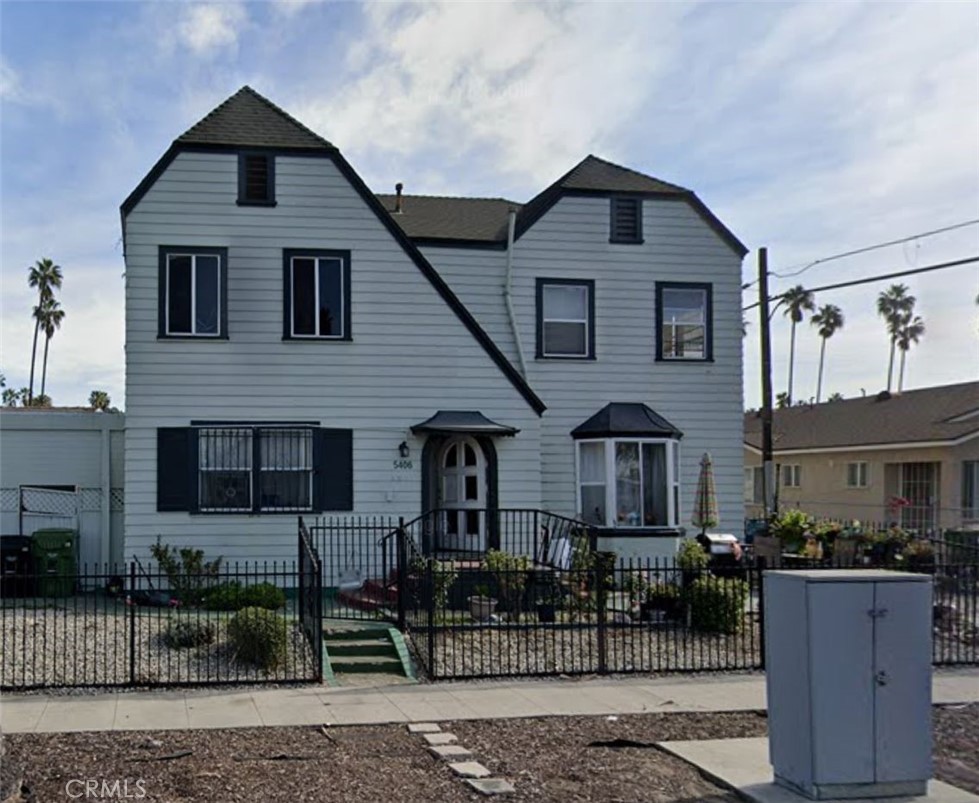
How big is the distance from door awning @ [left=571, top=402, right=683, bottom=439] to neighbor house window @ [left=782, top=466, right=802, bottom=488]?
2056 cm

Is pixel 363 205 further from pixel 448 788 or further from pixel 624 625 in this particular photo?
pixel 448 788

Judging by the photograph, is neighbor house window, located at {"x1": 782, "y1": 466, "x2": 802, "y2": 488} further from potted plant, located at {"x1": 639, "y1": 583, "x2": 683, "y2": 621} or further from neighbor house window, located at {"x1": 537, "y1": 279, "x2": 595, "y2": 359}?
potted plant, located at {"x1": 639, "y1": 583, "x2": 683, "y2": 621}

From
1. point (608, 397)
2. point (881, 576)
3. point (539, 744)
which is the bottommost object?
point (539, 744)

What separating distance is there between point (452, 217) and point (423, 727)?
1472 cm

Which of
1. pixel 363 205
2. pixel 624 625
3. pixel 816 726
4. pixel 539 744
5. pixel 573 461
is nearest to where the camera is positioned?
pixel 816 726

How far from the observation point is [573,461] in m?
21.3

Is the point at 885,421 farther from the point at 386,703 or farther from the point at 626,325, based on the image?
the point at 386,703

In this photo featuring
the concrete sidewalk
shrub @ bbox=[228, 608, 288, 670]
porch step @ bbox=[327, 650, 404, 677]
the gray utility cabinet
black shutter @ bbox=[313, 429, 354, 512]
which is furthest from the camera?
black shutter @ bbox=[313, 429, 354, 512]

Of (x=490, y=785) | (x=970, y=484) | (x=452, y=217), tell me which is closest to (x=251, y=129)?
(x=452, y=217)

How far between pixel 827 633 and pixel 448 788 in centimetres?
279

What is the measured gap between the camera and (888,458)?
34.6 metres

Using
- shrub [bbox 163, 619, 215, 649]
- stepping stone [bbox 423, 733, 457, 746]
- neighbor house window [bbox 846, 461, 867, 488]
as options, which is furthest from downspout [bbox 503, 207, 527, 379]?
neighbor house window [bbox 846, 461, 867, 488]

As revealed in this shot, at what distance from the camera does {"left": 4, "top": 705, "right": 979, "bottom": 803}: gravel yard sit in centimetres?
773

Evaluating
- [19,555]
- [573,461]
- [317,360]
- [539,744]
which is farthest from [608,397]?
[539,744]
